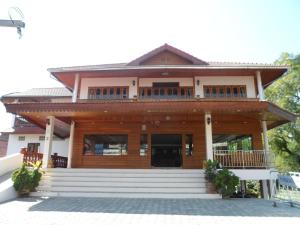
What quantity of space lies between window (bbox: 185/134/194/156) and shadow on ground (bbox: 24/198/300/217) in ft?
15.4

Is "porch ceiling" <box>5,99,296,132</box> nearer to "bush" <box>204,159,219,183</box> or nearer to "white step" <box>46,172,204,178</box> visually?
"bush" <box>204,159,219,183</box>

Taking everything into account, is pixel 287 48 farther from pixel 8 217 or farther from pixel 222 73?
pixel 8 217

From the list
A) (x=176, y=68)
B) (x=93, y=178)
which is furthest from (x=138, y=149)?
(x=176, y=68)

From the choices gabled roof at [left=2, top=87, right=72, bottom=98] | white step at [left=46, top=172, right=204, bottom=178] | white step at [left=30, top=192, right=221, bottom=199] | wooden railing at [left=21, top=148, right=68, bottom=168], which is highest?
gabled roof at [left=2, top=87, right=72, bottom=98]

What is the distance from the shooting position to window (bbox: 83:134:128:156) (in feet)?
45.6

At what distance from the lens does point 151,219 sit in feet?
19.9

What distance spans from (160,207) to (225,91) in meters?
8.58

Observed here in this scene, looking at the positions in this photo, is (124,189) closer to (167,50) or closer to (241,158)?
(241,158)

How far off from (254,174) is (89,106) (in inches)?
300

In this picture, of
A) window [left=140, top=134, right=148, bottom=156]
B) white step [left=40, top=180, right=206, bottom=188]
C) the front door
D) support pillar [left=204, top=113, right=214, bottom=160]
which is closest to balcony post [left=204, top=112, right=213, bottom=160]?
support pillar [left=204, top=113, right=214, bottom=160]

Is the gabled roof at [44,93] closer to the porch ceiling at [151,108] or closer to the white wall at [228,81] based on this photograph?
the porch ceiling at [151,108]

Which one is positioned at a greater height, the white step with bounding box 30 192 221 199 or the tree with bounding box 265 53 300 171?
the tree with bounding box 265 53 300 171

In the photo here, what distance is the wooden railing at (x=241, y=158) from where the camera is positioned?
11664mm

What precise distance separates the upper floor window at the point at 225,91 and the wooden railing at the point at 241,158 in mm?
3441
